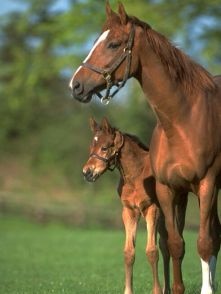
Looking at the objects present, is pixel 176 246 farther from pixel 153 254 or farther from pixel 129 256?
pixel 129 256

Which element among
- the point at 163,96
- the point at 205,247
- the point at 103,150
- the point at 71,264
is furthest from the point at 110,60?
the point at 71,264

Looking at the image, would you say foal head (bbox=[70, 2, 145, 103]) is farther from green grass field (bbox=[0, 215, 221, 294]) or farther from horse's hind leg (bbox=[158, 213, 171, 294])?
green grass field (bbox=[0, 215, 221, 294])

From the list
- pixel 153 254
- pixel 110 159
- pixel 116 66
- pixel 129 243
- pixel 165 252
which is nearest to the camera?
pixel 116 66

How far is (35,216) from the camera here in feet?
100

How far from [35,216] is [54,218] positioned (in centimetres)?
81

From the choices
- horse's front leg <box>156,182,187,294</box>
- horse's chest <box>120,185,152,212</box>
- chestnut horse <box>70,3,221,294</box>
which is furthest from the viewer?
horse's chest <box>120,185,152,212</box>

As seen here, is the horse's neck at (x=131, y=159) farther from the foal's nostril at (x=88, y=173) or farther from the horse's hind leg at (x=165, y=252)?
the horse's hind leg at (x=165, y=252)

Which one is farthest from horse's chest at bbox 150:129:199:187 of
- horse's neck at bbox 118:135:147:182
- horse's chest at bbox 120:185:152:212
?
horse's neck at bbox 118:135:147:182

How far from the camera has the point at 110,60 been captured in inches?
287

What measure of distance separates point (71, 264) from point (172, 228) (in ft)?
24.7

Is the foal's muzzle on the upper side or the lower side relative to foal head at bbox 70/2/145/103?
lower

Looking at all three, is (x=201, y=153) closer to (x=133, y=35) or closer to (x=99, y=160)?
(x=133, y=35)

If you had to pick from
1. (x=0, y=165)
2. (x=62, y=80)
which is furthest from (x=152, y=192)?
(x=62, y=80)

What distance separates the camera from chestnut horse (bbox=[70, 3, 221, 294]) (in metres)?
7.27
